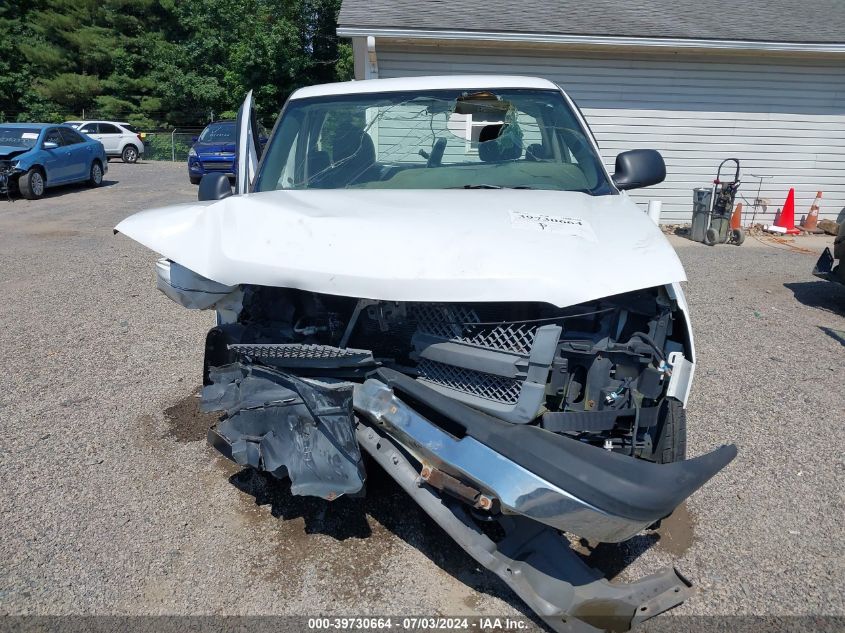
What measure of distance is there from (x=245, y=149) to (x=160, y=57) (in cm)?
3607

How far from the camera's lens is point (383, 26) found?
1096 centimetres

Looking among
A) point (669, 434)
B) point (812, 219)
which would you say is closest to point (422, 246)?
point (669, 434)

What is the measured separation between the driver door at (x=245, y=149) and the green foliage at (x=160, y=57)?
27067 millimetres

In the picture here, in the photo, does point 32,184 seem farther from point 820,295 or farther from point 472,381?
point 472,381

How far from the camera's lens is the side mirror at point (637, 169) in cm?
416

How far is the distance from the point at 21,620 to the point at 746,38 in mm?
12517

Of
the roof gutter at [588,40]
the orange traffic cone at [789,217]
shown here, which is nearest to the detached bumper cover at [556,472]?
the roof gutter at [588,40]

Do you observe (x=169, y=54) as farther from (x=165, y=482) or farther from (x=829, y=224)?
(x=165, y=482)

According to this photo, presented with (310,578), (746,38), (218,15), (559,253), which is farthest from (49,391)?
(218,15)

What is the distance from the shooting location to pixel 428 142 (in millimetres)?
4234

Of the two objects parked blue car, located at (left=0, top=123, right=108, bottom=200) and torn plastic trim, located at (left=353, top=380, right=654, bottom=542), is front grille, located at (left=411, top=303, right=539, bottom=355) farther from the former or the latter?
parked blue car, located at (left=0, top=123, right=108, bottom=200)

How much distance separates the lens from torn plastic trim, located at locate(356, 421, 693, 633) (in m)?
2.64

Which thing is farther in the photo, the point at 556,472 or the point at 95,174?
the point at 95,174

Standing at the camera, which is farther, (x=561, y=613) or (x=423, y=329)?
(x=423, y=329)
